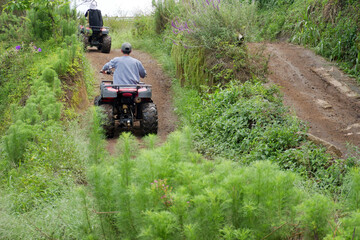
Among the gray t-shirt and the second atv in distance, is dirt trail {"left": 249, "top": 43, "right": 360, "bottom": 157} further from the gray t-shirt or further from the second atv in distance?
the second atv in distance

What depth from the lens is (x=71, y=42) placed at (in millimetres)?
11508

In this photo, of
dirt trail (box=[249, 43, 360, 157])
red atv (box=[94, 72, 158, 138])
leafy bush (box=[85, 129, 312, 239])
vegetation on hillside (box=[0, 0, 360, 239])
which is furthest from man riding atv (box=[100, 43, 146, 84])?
leafy bush (box=[85, 129, 312, 239])

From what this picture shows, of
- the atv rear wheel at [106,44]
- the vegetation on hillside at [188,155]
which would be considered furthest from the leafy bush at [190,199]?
the atv rear wheel at [106,44]

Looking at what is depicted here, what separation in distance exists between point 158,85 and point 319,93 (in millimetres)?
5909

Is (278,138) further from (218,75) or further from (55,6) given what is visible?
(55,6)

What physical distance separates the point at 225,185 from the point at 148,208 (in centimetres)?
53

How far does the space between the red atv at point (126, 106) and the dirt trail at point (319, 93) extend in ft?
9.03

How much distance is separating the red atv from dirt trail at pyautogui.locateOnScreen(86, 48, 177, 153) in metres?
0.41

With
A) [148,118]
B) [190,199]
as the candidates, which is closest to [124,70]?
[148,118]

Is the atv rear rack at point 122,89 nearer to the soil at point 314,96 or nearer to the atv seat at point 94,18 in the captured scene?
the soil at point 314,96

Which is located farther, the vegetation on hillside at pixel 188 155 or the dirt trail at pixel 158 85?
the dirt trail at pixel 158 85

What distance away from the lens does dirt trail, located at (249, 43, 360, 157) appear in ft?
22.6

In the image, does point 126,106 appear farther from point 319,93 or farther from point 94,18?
point 94,18

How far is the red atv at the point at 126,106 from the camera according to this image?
7785 millimetres
